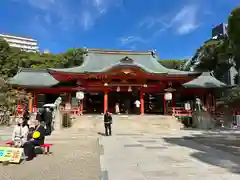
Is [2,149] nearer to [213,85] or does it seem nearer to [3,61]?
[213,85]

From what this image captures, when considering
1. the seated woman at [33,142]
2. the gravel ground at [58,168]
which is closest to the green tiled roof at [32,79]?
the seated woman at [33,142]

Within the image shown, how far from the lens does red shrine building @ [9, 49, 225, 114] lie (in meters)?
22.0

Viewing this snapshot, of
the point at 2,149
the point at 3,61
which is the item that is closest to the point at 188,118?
the point at 2,149

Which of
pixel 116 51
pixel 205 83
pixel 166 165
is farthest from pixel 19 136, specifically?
pixel 116 51

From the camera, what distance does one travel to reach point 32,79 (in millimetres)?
25922

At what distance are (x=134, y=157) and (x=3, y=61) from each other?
37.7 m

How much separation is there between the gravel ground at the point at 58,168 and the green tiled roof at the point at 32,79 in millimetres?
17299

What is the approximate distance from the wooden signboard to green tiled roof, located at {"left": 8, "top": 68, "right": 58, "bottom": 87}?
695 inches

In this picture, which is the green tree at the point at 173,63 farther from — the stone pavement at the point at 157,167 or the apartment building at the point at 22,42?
the apartment building at the point at 22,42

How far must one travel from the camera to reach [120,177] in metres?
5.35

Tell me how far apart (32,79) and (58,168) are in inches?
851

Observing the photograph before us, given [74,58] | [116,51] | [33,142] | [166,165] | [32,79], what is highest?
[74,58]

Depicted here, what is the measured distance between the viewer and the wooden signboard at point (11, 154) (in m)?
6.79

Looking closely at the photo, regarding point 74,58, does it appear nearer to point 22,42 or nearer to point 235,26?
point 235,26
